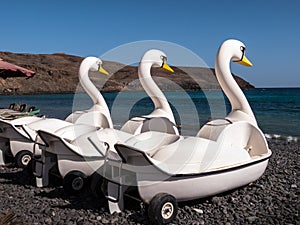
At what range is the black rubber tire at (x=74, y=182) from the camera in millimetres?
5992

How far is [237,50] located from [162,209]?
412cm

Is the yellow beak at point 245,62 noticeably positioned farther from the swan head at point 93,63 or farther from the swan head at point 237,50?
the swan head at point 93,63

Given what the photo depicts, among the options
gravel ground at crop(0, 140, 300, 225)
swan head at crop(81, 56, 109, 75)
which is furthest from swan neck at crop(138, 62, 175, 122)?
gravel ground at crop(0, 140, 300, 225)

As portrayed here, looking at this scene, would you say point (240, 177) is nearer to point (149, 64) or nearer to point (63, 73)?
point (149, 64)

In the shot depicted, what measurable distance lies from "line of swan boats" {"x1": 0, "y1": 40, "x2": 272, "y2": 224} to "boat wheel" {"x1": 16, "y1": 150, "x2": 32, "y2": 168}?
2 centimetres

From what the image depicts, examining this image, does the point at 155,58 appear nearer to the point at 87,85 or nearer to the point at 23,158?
the point at 87,85

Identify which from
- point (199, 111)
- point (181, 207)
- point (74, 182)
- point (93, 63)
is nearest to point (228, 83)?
point (181, 207)

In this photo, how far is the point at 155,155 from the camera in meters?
5.24

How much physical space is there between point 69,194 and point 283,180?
4.20 metres

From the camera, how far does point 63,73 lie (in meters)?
102

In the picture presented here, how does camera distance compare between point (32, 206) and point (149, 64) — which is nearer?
point (32, 206)

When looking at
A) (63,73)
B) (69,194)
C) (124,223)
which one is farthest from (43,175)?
(63,73)

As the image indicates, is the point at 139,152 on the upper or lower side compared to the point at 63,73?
upper

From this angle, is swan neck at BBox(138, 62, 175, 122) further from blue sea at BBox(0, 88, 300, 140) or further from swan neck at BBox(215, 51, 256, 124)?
blue sea at BBox(0, 88, 300, 140)
